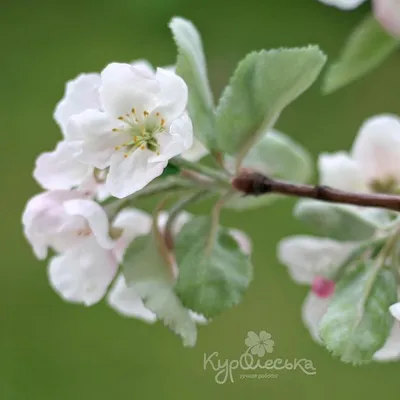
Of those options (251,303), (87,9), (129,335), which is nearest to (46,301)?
(129,335)

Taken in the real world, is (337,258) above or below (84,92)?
below

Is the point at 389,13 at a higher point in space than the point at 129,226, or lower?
higher

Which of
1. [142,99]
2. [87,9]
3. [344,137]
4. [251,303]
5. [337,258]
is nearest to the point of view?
[142,99]

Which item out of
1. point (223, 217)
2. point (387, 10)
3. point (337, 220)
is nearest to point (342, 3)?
point (387, 10)

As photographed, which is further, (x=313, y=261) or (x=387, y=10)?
(x=313, y=261)

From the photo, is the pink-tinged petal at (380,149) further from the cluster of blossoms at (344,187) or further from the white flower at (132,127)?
the white flower at (132,127)

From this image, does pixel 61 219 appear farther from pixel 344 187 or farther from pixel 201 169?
pixel 344 187

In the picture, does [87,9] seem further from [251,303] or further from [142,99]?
[142,99]
